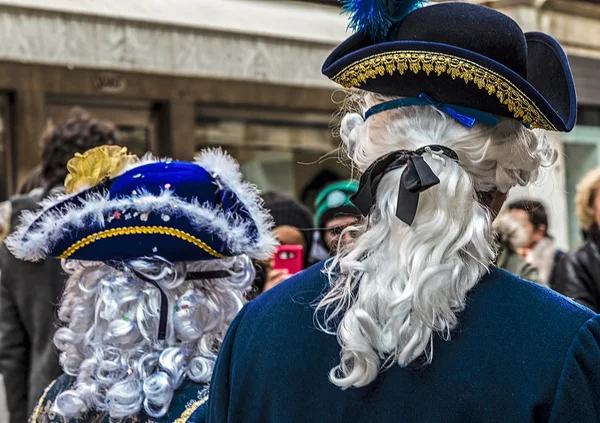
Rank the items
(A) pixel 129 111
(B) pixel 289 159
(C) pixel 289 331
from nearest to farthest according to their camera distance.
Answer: (C) pixel 289 331
(A) pixel 129 111
(B) pixel 289 159

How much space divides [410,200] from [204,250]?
1011 millimetres

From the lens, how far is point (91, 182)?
2506mm

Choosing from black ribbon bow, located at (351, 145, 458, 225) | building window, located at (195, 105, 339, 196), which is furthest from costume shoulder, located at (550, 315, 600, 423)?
building window, located at (195, 105, 339, 196)

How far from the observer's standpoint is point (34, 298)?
380cm

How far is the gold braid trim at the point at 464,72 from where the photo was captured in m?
1.56

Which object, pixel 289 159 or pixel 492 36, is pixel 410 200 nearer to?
pixel 492 36

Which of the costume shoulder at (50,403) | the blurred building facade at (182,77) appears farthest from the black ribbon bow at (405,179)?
the blurred building facade at (182,77)

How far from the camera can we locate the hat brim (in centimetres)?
157

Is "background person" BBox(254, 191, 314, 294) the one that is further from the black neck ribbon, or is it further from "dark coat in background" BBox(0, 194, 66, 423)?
the black neck ribbon

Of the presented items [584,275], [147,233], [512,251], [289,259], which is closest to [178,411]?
[147,233]

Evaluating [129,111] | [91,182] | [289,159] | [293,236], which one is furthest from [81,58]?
[91,182]

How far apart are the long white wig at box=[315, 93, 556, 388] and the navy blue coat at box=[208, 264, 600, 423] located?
1.2 inches

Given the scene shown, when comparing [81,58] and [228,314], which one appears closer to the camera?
[228,314]

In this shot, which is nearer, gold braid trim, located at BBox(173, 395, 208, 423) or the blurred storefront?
gold braid trim, located at BBox(173, 395, 208, 423)
